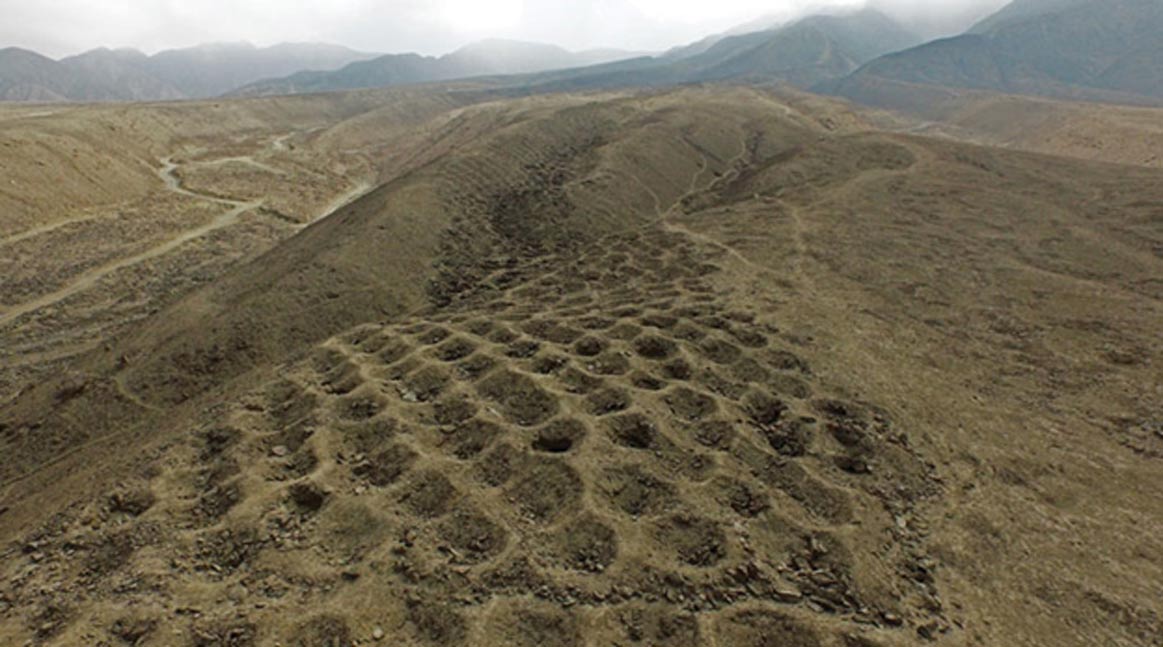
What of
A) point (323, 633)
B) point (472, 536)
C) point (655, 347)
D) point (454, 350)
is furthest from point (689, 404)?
point (323, 633)

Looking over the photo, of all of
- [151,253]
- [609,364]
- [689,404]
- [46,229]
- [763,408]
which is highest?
[609,364]

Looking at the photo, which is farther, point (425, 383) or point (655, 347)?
point (655, 347)

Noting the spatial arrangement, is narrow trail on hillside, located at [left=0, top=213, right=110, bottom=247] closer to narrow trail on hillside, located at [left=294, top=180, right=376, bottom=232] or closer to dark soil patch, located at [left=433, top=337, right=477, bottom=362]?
narrow trail on hillside, located at [left=294, top=180, right=376, bottom=232]

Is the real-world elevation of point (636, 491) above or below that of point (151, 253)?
above

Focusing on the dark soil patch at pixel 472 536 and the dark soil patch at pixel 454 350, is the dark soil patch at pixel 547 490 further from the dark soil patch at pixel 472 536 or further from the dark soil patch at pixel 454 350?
the dark soil patch at pixel 454 350

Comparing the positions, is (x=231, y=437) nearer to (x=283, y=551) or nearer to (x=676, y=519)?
(x=283, y=551)

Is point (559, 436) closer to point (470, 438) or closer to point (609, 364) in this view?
point (470, 438)

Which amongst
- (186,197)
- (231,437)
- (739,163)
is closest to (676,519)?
(231,437)

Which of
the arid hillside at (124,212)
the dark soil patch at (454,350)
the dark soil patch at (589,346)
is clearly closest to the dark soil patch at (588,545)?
the dark soil patch at (589,346)
